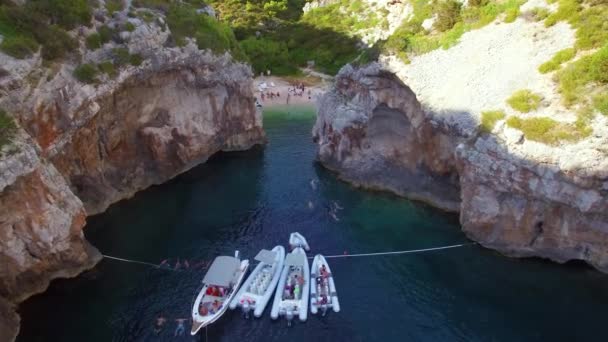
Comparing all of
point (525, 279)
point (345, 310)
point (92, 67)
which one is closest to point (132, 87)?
point (92, 67)

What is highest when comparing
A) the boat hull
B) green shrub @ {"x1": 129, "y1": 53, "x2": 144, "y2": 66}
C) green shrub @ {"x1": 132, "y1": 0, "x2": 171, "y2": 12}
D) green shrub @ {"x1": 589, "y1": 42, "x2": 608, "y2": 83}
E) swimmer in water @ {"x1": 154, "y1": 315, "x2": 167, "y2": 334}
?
green shrub @ {"x1": 132, "y1": 0, "x2": 171, "y2": 12}

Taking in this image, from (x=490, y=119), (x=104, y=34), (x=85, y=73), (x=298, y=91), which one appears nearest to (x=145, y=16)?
(x=104, y=34)

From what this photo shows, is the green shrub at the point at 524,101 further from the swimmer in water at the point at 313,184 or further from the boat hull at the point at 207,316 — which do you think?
the boat hull at the point at 207,316

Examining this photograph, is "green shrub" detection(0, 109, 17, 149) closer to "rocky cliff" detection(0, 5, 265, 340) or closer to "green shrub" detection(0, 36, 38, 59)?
"rocky cliff" detection(0, 5, 265, 340)

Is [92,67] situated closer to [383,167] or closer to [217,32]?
[217,32]

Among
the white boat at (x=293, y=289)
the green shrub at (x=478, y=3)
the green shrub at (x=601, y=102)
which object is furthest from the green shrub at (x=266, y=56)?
the green shrub at (x=601, y=102)

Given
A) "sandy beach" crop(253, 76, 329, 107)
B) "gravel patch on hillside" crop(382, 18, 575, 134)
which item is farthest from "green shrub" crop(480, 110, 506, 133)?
"sandy beach" crop(253, 76, 329, 107)

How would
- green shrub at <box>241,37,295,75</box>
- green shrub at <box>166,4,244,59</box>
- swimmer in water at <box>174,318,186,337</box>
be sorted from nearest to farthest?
swimmer in water at <box>174,318,186,337</box> → green shrub at <box>166,4,244,59</box> → green shrub at <box>241,37,295,75</box>
